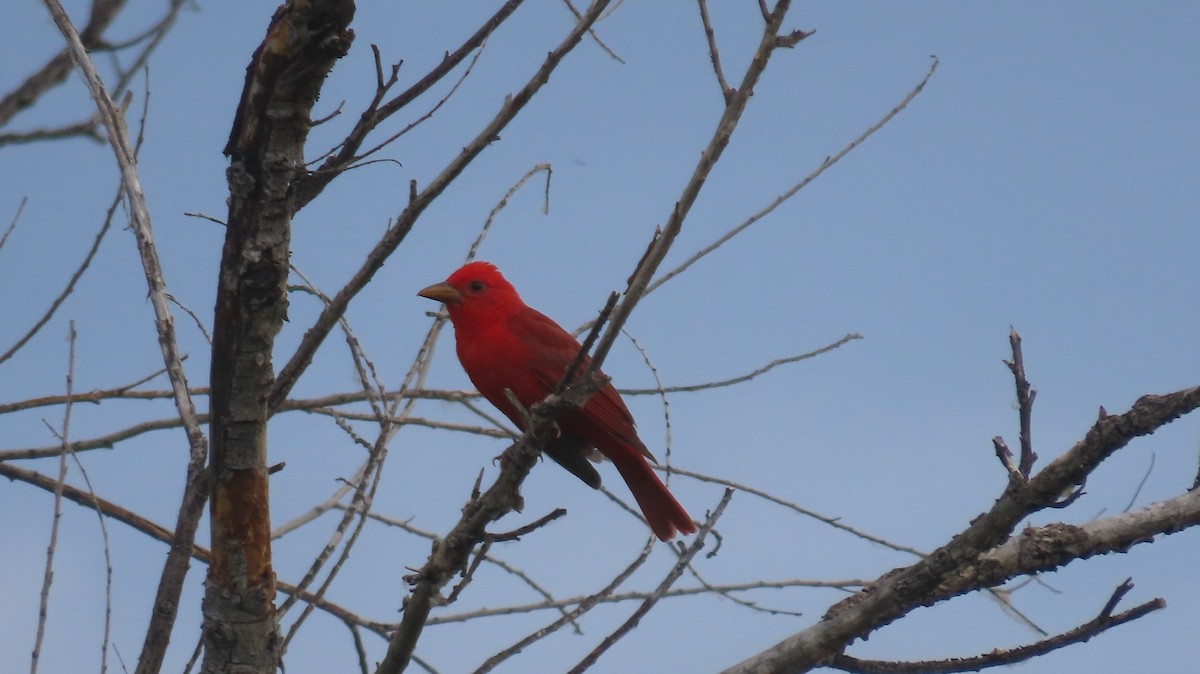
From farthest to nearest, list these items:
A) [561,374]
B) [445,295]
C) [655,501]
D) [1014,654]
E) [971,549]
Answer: [445,295]
[655,501]
[561,374]
[1014,654]
[971,549]

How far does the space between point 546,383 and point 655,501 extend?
0.75 metres

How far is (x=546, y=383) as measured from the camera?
518cm

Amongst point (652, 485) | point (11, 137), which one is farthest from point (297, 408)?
point (11, 137)

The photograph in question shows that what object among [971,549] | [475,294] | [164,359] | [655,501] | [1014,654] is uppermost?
[475,294]

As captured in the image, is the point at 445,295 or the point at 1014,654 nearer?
the point at 1014,654

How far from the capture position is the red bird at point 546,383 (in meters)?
5.14

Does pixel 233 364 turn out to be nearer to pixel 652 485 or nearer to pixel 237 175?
pixel 237 175

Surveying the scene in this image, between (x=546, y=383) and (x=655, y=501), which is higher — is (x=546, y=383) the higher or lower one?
the higher one

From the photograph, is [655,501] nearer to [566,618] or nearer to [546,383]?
[546,383]

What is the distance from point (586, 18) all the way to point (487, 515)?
4.07ft

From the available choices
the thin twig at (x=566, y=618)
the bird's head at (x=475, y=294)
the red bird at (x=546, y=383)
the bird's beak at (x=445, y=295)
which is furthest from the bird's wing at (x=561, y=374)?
the thin twig at (x=566, y=618)

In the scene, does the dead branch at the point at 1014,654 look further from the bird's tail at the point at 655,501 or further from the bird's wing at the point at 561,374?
the bird's tail at the point at 655,501

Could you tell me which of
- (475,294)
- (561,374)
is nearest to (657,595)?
(561,374)

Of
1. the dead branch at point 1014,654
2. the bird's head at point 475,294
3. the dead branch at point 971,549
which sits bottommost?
the dead branch at point 1014,654
